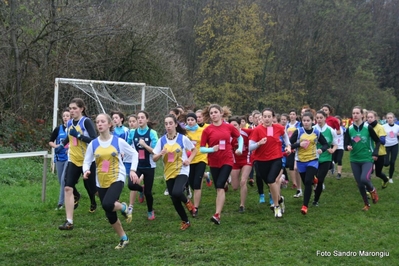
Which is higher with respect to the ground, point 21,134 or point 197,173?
point 197,173

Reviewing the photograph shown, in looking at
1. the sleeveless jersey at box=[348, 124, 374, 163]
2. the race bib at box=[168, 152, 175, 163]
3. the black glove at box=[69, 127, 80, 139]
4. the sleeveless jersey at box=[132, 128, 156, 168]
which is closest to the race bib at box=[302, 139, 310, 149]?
the sleeveless jersey at box=[348, 124, 374, 163]

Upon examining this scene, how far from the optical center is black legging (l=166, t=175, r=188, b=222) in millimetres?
→ 7320

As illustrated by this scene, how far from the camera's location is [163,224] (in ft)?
26.1

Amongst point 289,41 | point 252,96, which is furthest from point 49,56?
point 289,41

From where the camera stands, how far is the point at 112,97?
58.5 ft

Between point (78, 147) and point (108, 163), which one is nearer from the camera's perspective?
point (108, 163)

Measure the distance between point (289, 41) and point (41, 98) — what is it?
87.6 feet

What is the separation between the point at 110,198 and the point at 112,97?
1205cm

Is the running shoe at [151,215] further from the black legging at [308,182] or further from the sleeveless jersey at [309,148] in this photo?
the sleeveless jersey at [309,148]

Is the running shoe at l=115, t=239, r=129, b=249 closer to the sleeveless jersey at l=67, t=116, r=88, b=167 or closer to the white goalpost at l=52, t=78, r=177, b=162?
the sleeveless jersey at l=67, t=116, r=88, b=167

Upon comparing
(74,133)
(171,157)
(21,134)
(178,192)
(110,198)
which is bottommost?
(21,134)

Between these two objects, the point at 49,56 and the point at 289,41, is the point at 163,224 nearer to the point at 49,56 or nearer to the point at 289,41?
the point at 49,56

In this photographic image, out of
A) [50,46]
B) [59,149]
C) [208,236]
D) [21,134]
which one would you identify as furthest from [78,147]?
[50,46]

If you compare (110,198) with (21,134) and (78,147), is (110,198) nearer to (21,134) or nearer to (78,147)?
(78,147)
